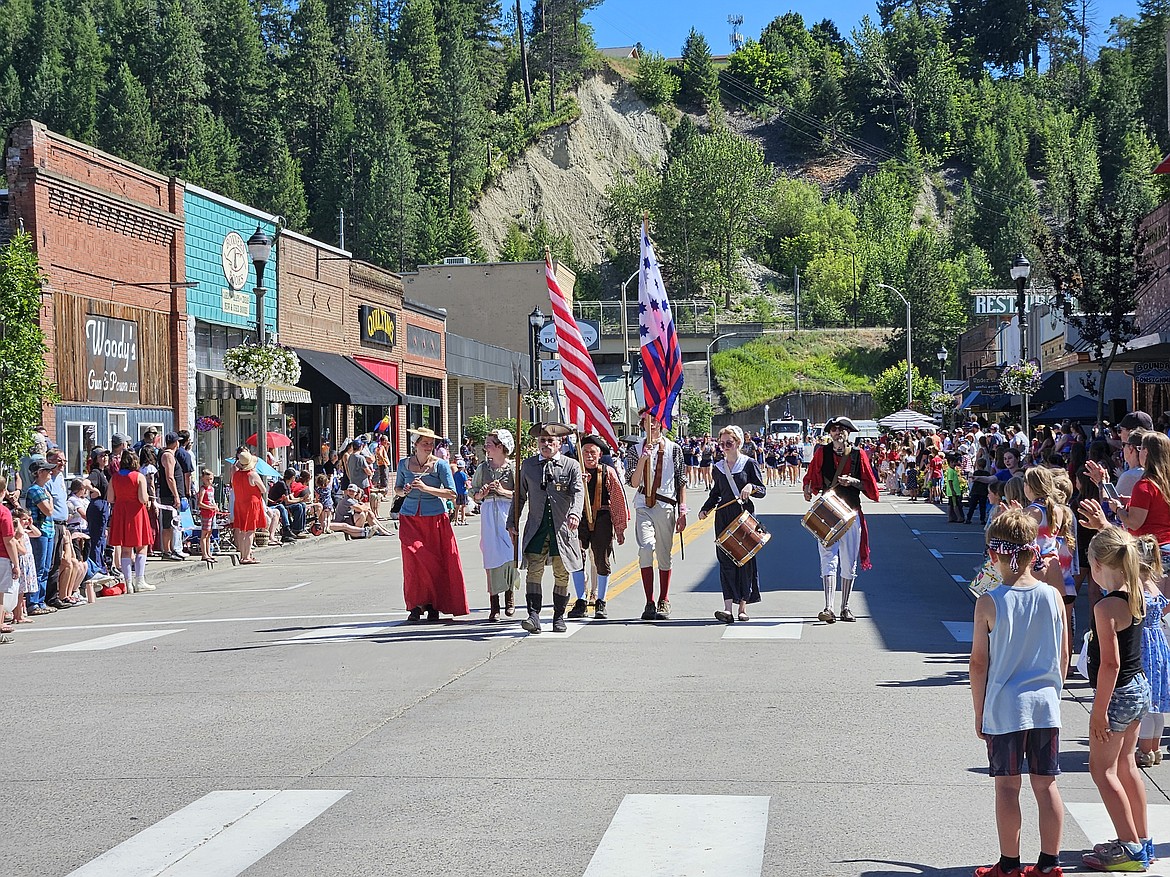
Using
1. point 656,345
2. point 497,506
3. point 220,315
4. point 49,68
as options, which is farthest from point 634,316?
point 497,506

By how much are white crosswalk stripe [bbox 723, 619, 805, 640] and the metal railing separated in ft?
266

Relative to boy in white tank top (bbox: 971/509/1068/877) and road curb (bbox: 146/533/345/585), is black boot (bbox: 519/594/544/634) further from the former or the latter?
road curb (bbox: 146/533/345/585)

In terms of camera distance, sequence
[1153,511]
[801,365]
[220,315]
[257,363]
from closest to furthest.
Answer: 1. [1153,511]
2. [257,363]
3. [220,315]
4. [801,365]

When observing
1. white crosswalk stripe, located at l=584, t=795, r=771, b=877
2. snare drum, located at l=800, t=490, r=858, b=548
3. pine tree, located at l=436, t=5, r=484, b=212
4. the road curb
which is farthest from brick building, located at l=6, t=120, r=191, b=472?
pine tree, located at l=436, t=5, r=484, b=212

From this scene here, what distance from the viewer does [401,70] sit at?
122 meters

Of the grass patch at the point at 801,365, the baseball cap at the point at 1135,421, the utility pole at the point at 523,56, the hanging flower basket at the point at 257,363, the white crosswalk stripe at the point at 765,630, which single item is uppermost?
the utility pole at the point at 523,56

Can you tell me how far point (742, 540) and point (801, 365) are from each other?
312 ft

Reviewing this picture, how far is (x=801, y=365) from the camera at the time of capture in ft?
352

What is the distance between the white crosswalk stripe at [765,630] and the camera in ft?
41.6

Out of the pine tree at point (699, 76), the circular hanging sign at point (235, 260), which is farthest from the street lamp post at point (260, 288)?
the pine tree at point (699, 76)

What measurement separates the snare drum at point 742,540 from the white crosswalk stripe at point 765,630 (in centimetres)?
62

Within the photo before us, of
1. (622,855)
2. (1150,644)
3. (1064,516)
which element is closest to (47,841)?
(622,855)

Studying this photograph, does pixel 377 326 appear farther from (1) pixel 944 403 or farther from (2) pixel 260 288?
(1) pixel 944 403

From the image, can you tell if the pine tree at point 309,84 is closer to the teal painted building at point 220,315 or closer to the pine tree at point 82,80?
the pine tree at point 82,80
